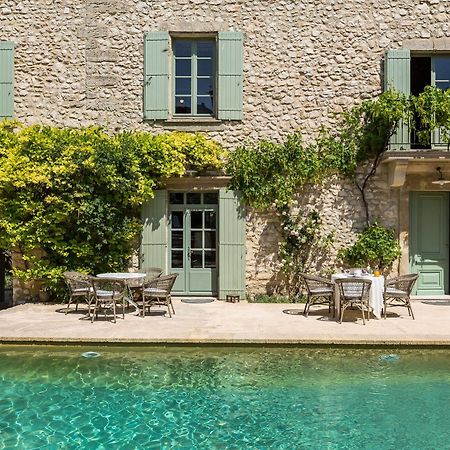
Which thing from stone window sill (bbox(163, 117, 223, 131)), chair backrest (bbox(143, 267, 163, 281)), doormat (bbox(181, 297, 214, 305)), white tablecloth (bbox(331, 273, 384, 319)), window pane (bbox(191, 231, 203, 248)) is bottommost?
doormat (bbox(181, 297, 214, 305))

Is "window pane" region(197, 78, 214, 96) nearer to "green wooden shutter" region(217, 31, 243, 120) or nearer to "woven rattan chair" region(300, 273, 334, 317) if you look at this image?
"green wooden shutter" region(217, 31, 243, 120)

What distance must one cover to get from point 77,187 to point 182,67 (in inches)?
124

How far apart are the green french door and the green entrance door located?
3.86 meters

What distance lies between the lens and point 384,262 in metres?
9.27

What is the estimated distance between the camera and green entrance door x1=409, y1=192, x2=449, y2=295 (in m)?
9.59

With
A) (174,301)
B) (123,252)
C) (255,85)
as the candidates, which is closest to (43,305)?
(123,252)

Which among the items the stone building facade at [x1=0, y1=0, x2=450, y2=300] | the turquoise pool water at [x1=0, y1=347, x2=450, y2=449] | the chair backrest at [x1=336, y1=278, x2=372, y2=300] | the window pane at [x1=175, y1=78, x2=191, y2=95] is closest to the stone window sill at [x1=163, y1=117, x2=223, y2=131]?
the stone building facade at [x1=0, y1=0, x2=450, y2=300]

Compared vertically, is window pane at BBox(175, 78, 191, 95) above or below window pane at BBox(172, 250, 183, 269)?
above

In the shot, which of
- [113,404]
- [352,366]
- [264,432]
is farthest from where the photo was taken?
[352,366]

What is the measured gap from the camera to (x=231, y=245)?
30.7 feet

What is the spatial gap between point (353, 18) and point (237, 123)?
2.98m

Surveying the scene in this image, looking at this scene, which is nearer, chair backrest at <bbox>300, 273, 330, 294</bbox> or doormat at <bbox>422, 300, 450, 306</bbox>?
chair backrest at <bbox>300, 273, 330, 294</bbox>

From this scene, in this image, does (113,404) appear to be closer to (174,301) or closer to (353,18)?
(174,301)

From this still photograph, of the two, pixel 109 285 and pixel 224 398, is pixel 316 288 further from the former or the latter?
pixel 224 398
